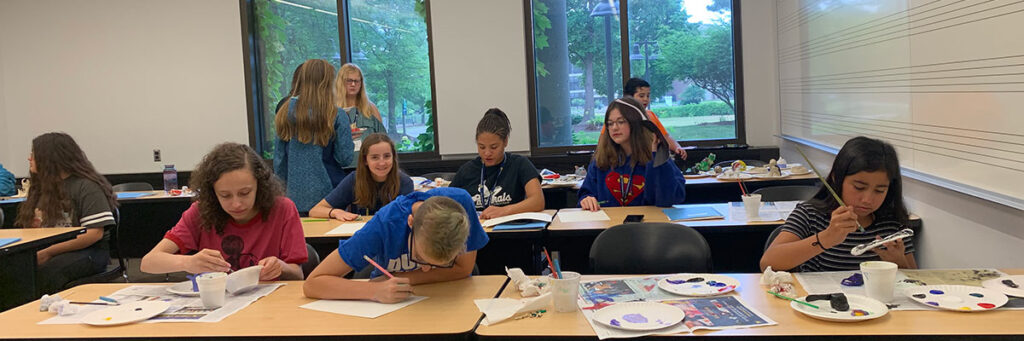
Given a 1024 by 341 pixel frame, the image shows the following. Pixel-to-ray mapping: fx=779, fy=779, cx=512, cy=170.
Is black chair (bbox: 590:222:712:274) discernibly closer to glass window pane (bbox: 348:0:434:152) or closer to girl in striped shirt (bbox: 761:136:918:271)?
girl in striped shirt (bbox: 761:136:918:271)

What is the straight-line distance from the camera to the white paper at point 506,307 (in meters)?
2.06

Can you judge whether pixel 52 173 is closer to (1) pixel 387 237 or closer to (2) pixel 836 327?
(1) pixel 387 237

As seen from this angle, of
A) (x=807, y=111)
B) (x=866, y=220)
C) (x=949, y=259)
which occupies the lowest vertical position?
(x=949, y=259)

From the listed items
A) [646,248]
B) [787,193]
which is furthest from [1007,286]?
[787,193]

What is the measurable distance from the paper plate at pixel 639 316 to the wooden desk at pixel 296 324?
0.35m

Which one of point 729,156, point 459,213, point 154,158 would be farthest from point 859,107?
point 154,158

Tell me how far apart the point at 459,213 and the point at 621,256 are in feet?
3.16

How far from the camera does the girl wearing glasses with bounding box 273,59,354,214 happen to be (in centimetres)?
444

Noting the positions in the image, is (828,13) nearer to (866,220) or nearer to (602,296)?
(866,220)

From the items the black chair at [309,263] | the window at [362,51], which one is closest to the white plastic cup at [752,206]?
the black chair at [309,263]

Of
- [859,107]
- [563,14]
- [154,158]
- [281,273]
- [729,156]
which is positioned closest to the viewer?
[281,273]

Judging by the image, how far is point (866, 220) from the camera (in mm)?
2578

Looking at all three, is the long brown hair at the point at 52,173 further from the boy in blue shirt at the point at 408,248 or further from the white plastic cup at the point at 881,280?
the white plastic cup at the point at 881,280

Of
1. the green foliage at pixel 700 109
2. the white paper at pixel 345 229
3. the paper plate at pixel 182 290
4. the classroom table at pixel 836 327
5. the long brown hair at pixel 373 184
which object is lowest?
the classroom table at pixel 836 327
